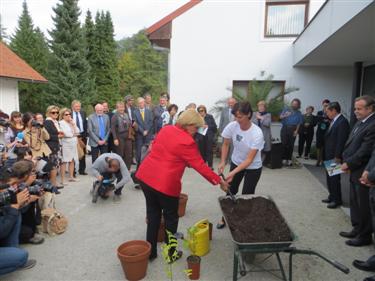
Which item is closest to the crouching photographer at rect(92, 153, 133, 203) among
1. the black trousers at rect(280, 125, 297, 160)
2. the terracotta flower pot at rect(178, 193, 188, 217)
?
the terracotta flower pot at rect(178, 193, 188, 217)

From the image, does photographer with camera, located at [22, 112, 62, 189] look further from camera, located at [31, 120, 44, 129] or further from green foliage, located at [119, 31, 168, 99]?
green foliage, located at [119, 31, 168, 99]

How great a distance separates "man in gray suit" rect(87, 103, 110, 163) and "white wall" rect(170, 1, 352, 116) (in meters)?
4.29

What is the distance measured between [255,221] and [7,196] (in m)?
2.47

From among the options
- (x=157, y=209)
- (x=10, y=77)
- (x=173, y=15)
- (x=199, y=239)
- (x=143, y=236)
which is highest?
(x=173, y=15)

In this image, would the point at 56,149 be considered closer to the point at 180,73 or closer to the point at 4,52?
the point at 180,73

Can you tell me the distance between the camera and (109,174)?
5.23 meters

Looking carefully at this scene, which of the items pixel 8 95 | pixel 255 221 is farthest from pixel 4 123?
pixel 8 95

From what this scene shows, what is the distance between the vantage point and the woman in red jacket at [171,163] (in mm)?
2963

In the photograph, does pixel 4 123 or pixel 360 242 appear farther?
pixel 4 123

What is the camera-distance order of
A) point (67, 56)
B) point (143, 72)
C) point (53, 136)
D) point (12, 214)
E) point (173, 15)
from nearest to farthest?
1. point (12, 214)
2. point (53, 136)
3. point (173, 15)
4. point (67, 56)
5. point (143, 72)

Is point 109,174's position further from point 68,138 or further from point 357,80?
point 357,80

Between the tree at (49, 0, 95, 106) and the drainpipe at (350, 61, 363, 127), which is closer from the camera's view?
the drainpipe at (350, 61, 363, 127)

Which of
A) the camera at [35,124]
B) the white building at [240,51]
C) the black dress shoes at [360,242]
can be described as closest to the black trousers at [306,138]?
the white building at [240,51]

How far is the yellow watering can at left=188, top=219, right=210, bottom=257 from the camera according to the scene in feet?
11.0
